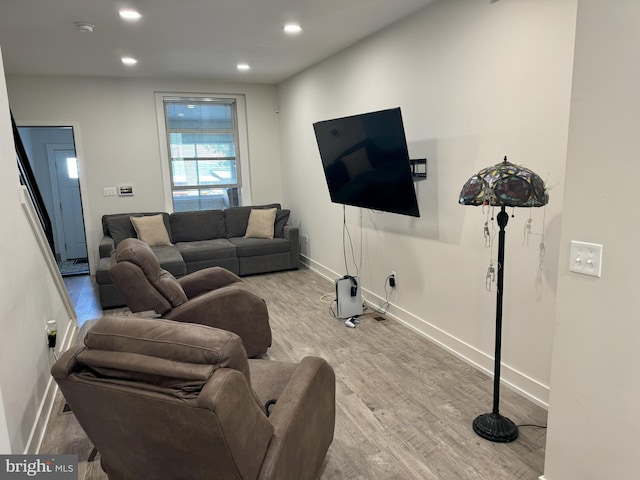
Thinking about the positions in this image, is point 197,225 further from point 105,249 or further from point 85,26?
point 85,26

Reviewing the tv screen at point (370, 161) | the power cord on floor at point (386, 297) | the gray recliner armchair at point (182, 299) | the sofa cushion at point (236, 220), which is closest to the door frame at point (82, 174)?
the sofa cushion at point (236, 220)

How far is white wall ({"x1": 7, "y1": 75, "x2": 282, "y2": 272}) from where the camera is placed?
18.1 ft

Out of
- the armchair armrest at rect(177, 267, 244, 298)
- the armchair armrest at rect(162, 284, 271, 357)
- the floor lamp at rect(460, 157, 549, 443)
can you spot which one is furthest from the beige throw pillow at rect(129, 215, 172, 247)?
the floor lamp at rect(460, 157, 549, 443)

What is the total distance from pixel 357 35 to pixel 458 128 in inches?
61.7

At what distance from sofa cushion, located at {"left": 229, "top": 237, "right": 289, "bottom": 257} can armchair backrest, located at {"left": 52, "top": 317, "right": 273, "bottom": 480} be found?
13.3 ft

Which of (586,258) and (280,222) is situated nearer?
(586,258)

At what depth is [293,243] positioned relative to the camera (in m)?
5.86

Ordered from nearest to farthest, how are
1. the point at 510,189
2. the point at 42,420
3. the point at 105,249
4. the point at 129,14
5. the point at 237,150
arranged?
the point at 510,189
the point at 42,420
the point at 129,14
the point at 105,249
the point at 237,150

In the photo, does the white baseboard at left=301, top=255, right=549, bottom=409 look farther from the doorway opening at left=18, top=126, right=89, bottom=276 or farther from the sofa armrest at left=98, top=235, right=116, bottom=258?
the doorway opening at left=18, top=126, right=89, bottom=276

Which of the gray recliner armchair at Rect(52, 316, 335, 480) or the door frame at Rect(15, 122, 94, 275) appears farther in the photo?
the door frame at Rect(15, 122, 94, 275)

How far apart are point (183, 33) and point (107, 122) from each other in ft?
8.60

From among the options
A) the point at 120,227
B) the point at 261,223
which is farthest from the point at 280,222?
the point at 120,227

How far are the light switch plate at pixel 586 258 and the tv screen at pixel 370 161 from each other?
1514 mm

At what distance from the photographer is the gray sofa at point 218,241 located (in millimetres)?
5410
